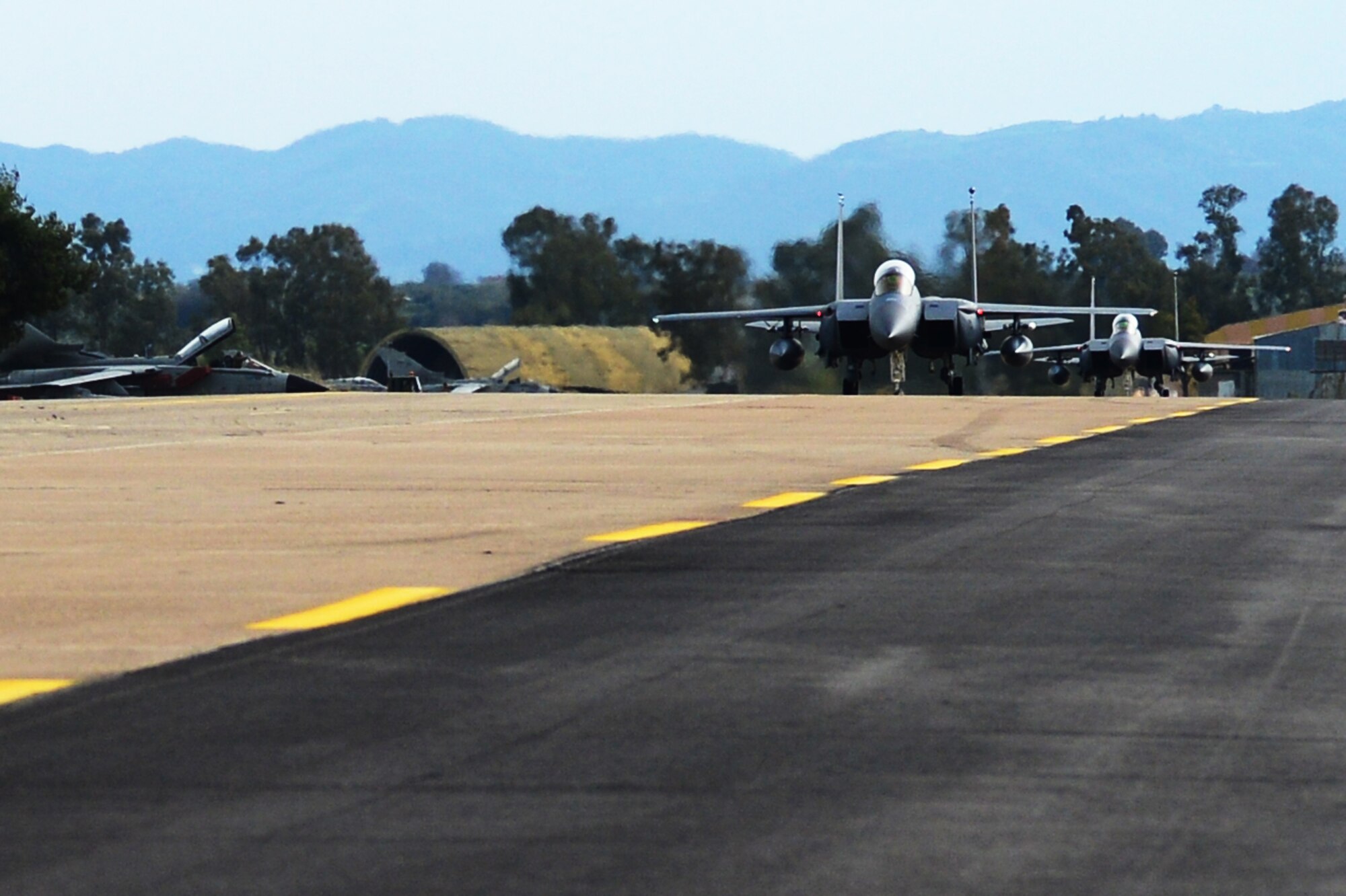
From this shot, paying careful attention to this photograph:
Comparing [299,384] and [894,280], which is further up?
[894,280]

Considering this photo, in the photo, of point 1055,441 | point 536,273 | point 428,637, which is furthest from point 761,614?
point 536,273

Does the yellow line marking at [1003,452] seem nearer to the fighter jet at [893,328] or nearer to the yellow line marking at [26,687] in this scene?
the yellow line marking at [26,687]

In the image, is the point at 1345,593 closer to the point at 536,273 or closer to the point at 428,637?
the point at 428,637

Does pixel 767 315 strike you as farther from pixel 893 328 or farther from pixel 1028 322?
pixel 893 328

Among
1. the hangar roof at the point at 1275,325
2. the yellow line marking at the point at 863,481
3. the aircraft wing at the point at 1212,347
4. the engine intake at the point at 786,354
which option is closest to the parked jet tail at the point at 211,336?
the engine intake at the point at 786,354

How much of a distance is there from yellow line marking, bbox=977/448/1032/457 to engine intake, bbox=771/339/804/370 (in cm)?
4109

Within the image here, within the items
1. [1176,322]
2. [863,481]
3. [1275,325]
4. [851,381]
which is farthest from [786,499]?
[1275,325]

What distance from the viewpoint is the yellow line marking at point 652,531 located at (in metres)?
9.62

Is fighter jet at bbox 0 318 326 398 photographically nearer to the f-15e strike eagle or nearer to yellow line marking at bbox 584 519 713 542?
the f-15e strike eagle

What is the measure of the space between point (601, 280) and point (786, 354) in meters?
57.8

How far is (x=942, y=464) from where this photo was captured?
49.9 feet

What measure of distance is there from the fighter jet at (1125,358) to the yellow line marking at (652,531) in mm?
68408

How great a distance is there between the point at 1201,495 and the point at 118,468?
22.7 ft

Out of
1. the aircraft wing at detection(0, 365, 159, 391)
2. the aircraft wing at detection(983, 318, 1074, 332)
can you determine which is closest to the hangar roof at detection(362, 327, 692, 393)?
the aircraft wing at detection(983, 318, 1074, 332)
